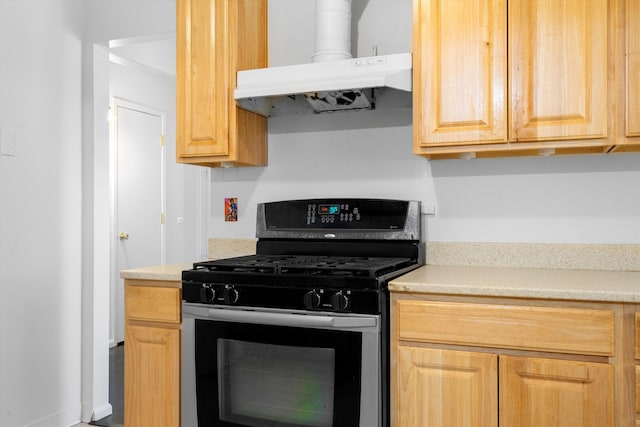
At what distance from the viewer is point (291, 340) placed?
1916mm

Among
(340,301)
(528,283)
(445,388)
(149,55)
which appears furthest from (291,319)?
(149,55)

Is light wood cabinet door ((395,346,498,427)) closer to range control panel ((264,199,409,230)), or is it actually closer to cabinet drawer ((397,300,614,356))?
cabinet drawer ((397,300,614,356))

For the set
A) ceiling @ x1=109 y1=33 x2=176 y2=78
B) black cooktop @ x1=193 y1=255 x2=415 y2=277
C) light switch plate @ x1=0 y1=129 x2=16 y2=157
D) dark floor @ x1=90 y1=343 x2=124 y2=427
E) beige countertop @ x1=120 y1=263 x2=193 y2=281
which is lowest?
dark floor @ x1=90 y1=343 x2=124 y2=427

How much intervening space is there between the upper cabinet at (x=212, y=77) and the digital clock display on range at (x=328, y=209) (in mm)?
429

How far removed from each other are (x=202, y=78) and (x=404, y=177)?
39.8 inches

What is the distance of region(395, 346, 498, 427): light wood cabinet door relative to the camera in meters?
1.73

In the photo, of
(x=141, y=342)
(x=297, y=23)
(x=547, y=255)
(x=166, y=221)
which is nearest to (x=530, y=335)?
(x=547, y=255)

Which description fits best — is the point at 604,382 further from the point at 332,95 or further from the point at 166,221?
the point at 166,221

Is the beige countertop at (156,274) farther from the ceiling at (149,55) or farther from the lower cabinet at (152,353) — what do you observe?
the ceiling at (149,55)

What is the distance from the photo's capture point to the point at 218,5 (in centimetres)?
237

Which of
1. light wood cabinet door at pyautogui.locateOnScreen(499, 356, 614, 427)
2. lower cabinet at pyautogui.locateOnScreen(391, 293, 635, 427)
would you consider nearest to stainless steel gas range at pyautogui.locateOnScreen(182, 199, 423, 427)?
lower cabinet at pyautogui.locateOnScreen(391, 293, 635, 427)

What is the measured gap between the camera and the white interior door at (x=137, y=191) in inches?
176

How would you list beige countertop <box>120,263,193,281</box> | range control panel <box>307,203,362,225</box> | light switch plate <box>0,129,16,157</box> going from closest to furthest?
beige countertop <box>120,263,193,281</box> → range control panel <box>307,203,362,225</box> → light switch plate <box>0,129,16,157</box>

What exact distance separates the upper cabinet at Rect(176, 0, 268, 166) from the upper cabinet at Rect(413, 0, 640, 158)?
0.80m
